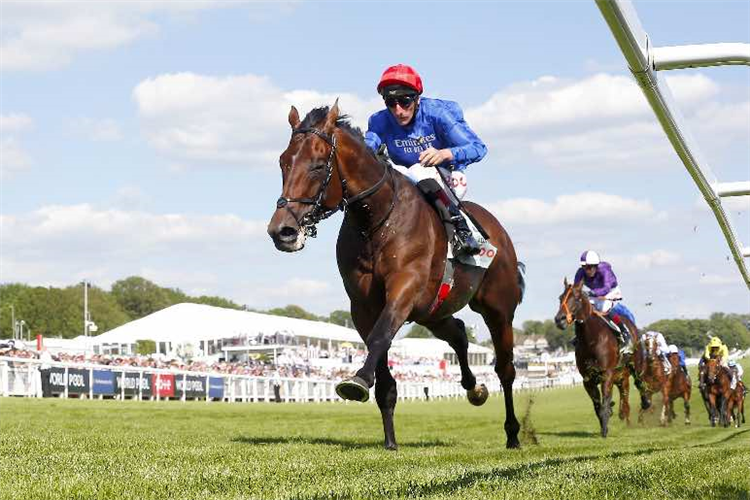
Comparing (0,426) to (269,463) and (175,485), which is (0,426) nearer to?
(269,463)

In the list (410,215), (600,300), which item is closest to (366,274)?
(410,215)

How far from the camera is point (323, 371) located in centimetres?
5738

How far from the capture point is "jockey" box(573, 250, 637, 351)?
1820 cm

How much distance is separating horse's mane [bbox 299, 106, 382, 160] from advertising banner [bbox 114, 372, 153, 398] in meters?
27.3

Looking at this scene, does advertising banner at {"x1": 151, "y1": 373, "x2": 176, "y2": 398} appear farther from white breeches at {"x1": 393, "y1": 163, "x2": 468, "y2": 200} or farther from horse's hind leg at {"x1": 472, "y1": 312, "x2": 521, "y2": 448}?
white breeches at {"x1": 393, "y1": 163, "x2": 468, "y2": 200}

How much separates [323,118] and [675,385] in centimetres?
2009

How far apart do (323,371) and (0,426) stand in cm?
4524

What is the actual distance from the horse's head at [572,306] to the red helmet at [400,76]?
9.59 metres

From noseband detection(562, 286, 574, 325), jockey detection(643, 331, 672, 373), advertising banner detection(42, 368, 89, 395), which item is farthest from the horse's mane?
advertising banner detection(42, 368, 89, 395)

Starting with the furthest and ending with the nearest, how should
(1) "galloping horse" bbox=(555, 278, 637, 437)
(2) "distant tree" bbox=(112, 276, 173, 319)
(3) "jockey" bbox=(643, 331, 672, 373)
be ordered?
(2) "distant tree" bbox=(112, 276, 173, 319) → (3) "jockey" bbox=(643, 331, 672, 373) → (1) "galloping horse" bbox=(555, 278, 637, 437)

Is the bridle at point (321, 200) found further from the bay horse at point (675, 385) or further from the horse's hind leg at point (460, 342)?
the bay horse at point (675, 385)

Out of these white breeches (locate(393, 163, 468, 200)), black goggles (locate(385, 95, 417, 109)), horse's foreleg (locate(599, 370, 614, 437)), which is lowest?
horse's foreleg (locate(599, 370, 614, 437))

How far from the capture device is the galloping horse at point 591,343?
58.6ft

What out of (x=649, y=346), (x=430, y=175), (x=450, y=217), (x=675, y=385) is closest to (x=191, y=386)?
(x=675, y=385)
